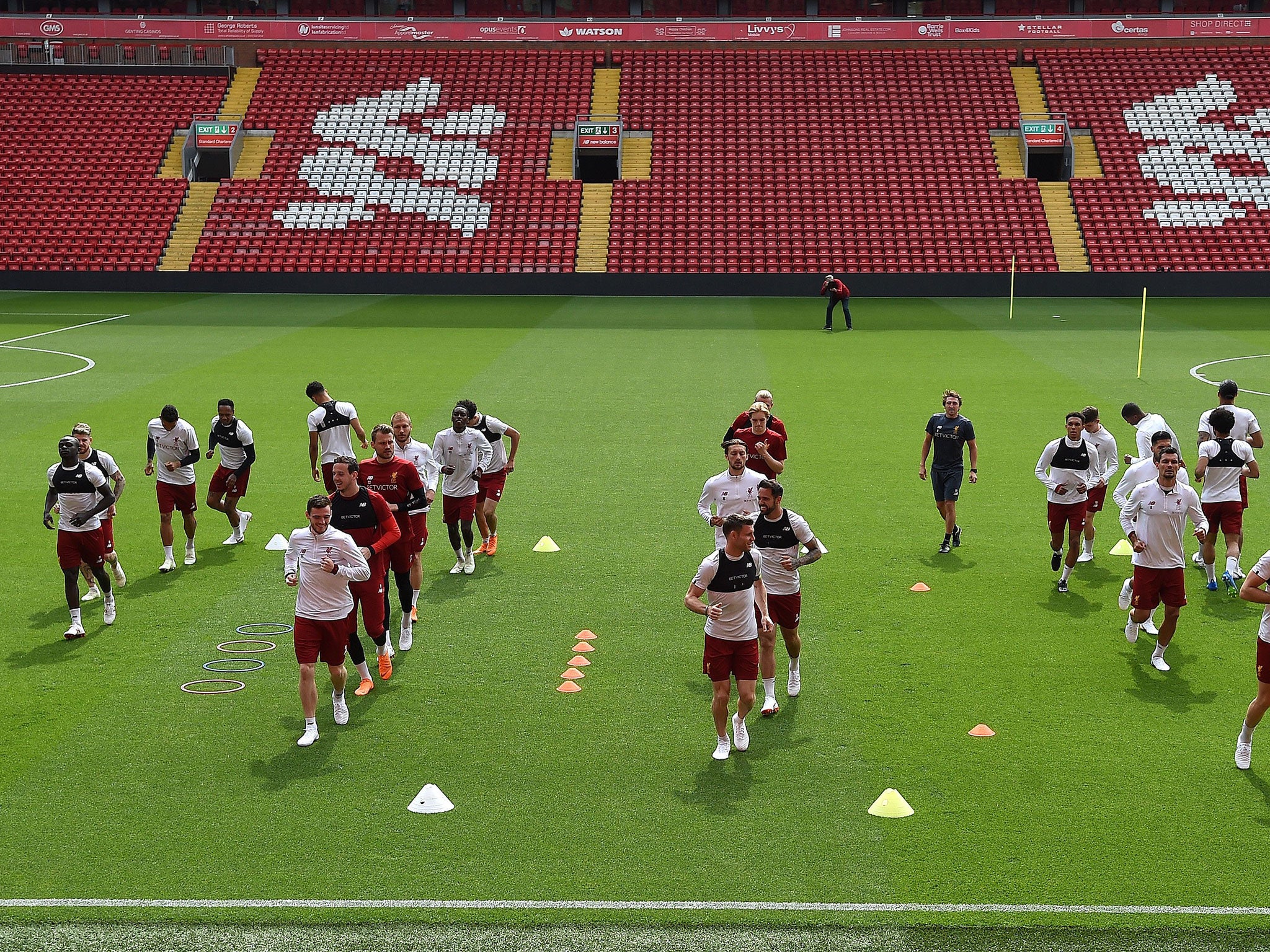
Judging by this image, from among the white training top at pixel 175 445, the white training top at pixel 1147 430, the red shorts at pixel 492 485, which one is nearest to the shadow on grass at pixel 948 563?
the white training top at pixel 1147 430

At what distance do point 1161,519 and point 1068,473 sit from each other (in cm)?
258

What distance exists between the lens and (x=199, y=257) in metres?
44.0

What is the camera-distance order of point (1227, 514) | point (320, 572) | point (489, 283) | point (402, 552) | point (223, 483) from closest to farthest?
point (320, 572)
point (402, 552)
point (1227, 514)
point (223, 483)
point (489, 283)

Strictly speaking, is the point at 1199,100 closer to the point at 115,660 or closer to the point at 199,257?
the point at 199,257

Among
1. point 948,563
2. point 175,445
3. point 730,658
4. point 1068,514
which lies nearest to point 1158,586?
point 1068,514

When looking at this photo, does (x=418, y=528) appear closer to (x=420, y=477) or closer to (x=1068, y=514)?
(x=420, y=477)

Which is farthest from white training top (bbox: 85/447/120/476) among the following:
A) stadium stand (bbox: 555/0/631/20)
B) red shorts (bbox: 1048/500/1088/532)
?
stadium stand (bbox: 555/0/631/20)

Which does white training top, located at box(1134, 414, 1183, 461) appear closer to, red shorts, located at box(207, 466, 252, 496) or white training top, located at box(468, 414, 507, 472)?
white training top, located at box(468, 414, 507, 472)

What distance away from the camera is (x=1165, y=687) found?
427 inches

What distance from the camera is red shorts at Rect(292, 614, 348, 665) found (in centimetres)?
977

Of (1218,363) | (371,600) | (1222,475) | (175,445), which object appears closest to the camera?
(371,600)

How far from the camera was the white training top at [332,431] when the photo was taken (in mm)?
14766

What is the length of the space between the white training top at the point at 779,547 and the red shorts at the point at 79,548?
266 inches

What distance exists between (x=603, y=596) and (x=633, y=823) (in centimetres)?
499
